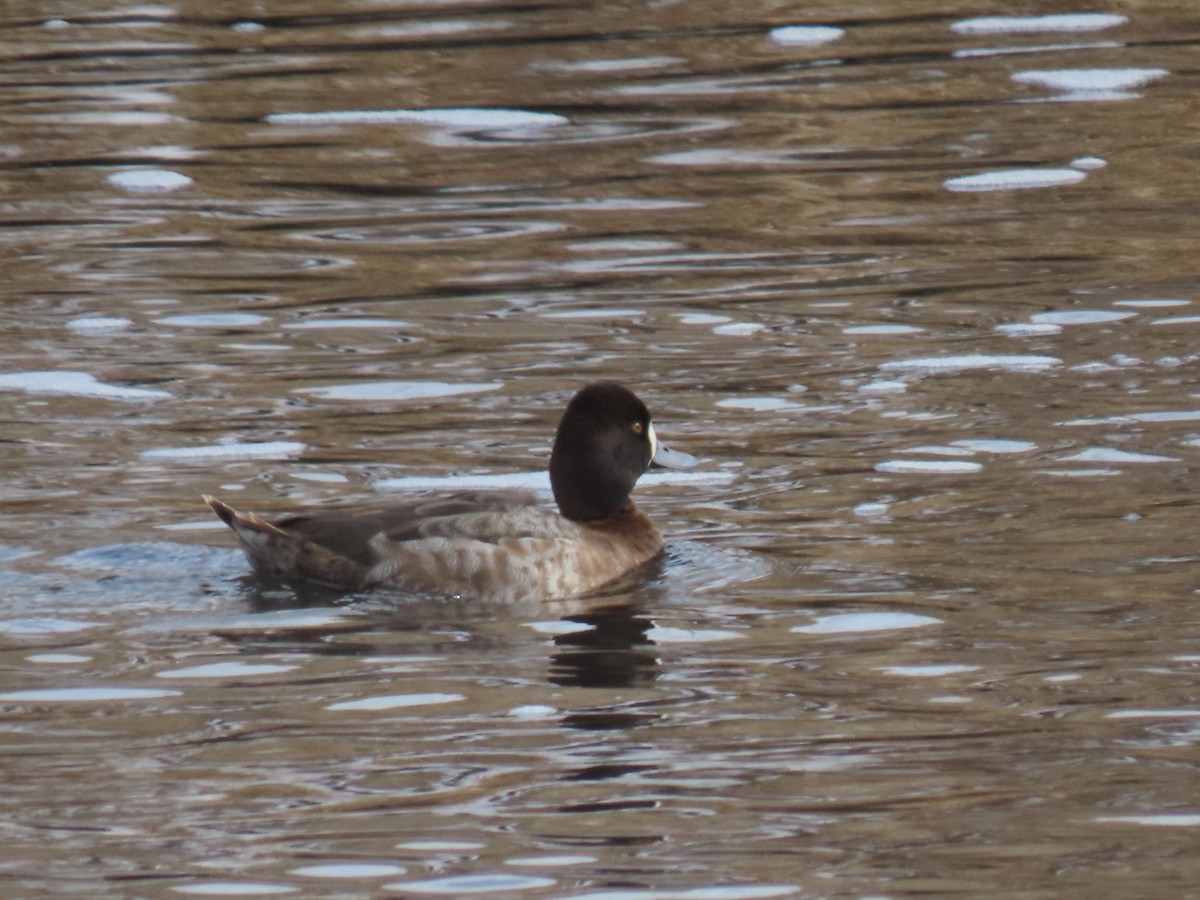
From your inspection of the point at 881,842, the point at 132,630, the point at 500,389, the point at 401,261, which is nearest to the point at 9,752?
the point at 132,630

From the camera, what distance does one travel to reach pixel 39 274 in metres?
14.7

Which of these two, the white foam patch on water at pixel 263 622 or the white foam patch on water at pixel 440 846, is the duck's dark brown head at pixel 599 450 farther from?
the white foam patch on water at pixel 440 846

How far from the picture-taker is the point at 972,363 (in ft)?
39.4

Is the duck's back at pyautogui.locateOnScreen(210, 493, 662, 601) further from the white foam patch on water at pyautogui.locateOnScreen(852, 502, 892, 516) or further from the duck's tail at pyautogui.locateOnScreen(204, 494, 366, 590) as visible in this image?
the white foam patch on water at pyautogui.locateOnScreen(852, 502, 892, 516)

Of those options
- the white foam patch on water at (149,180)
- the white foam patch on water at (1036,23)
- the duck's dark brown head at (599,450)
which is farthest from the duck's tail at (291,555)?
the white foam patch on water at (1036,23)

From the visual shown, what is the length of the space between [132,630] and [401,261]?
6.25 meters

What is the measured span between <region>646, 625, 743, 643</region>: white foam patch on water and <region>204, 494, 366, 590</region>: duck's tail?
1220 millimetres

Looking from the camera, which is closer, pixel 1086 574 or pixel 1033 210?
pixel 1086 574

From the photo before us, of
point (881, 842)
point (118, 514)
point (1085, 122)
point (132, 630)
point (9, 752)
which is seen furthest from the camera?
point (1085, 122)

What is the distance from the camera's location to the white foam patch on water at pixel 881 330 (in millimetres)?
12680

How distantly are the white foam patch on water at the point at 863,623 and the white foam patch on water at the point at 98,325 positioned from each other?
233 inches

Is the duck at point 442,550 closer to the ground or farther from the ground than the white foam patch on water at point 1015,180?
closer to the ground

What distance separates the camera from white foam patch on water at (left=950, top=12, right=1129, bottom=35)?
781 inches

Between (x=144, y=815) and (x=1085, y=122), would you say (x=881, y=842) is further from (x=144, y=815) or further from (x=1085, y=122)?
A: (x=1085, y=122)
